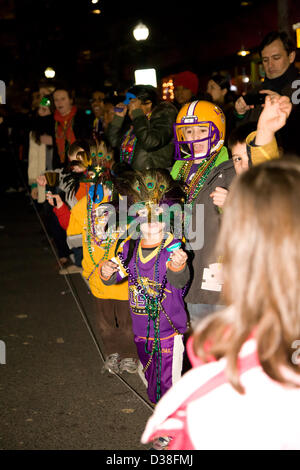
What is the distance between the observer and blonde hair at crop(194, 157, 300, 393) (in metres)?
1.35

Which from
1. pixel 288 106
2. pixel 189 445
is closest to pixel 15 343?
pixel 288 106

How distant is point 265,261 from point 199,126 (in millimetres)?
2804

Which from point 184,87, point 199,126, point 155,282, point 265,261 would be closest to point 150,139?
point 199,126

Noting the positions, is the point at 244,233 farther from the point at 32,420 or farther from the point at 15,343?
the point at 15,343

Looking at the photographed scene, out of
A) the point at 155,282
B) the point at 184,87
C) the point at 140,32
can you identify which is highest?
the point at 140,32

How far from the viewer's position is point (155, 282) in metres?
3.52

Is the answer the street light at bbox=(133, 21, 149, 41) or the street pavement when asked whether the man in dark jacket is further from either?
the street light at bbox=(133, 21, 149, 41)

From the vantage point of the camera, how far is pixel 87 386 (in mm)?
4371

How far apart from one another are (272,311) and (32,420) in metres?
2.90

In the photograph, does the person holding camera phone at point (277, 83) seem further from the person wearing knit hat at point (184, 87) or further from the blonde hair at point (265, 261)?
the person wearing knit hat at point (184, 87)

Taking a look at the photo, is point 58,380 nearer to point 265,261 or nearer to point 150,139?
point 150,139

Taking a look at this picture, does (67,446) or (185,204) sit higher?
(185,204)

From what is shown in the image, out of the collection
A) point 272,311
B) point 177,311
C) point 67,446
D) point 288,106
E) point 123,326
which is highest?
point 288,106

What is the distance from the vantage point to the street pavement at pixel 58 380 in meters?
3.62
